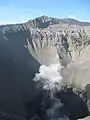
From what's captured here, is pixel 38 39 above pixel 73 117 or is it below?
above

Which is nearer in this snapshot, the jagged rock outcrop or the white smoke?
the jagged rock outcrop

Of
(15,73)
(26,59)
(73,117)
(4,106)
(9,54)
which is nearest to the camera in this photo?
(4,106)

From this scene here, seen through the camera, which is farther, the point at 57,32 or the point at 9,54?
the point at 57,32

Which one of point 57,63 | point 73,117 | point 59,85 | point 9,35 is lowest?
point 73,117

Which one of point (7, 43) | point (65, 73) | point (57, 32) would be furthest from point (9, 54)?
point (57, 32)

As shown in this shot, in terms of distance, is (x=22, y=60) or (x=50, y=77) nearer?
(x=22, y=60)

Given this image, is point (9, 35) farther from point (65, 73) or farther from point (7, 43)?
point (65, 73)

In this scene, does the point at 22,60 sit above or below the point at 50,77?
above

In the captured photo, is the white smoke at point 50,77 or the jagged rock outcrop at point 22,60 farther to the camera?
the white smoke at point 50,77
